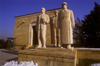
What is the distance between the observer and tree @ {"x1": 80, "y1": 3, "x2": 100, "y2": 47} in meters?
12.2

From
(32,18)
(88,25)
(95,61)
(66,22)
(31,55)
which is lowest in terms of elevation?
(95,61)

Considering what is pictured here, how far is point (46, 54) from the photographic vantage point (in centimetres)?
400

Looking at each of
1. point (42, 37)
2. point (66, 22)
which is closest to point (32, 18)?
point (42, 37)

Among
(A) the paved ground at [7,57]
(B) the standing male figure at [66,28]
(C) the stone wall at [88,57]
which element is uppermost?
(B) the standing male figure at [66,28]

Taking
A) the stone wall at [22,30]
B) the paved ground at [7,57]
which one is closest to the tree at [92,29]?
the stone wall at [22,30]

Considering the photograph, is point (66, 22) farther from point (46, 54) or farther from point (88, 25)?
point (88, 25)

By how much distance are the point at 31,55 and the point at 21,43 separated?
43.7ft

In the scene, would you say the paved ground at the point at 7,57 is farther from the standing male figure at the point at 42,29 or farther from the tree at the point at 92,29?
the tree at the point at 92,29

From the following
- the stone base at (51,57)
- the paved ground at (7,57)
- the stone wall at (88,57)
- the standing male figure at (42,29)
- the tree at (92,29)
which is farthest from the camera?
the tree at (92,29)

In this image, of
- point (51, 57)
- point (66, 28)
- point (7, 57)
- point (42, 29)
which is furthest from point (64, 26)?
point (7, 57)

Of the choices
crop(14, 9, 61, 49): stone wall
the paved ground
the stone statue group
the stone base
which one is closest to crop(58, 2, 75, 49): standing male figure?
the stone statue group

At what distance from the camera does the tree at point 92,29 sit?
1220 cm

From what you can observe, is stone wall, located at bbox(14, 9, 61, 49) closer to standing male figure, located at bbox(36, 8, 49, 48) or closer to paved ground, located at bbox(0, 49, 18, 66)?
paved ground, located at bbox(0, 49, 18, 66)

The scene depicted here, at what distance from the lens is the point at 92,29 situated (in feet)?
41.8
